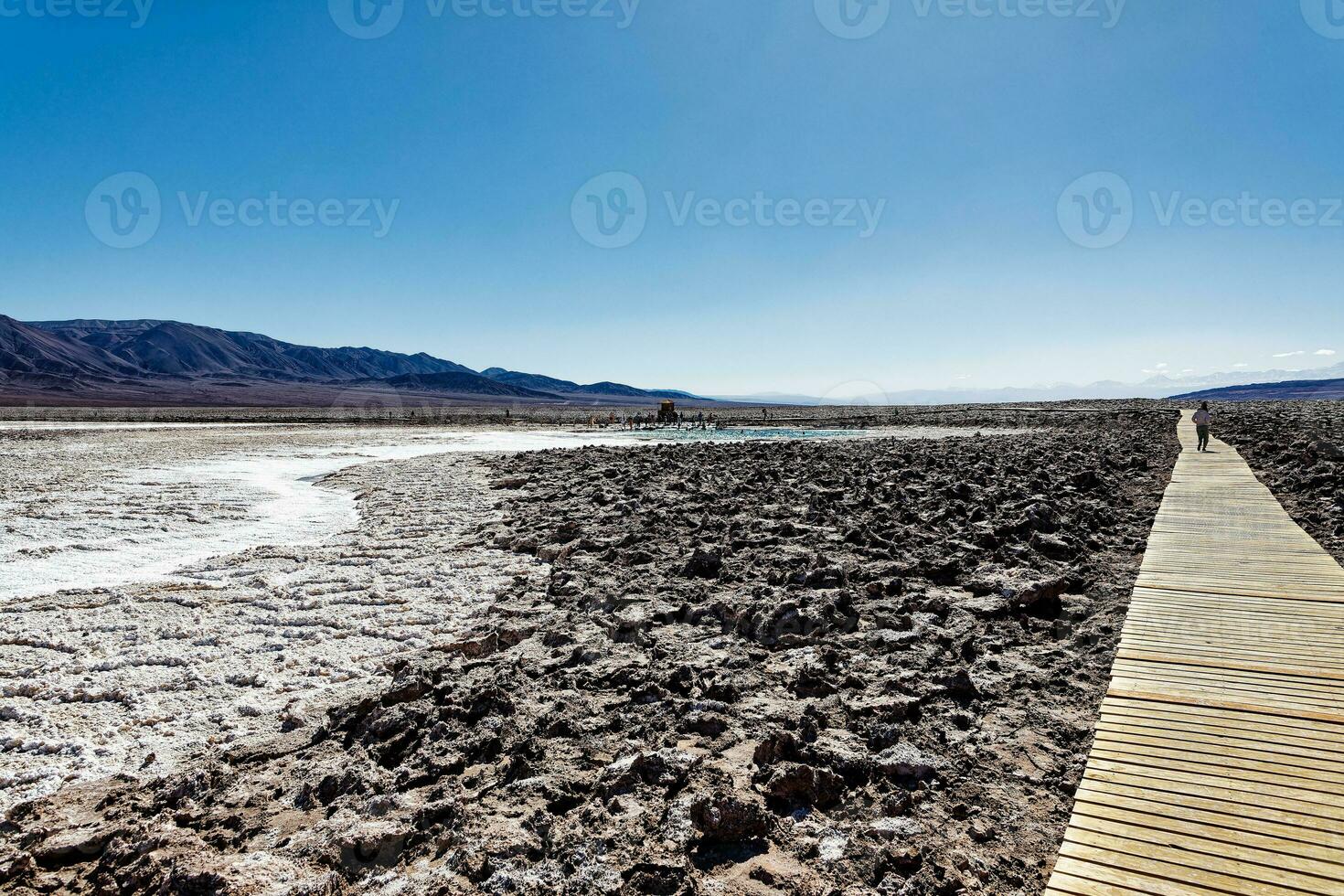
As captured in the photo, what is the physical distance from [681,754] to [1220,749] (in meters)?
2.51

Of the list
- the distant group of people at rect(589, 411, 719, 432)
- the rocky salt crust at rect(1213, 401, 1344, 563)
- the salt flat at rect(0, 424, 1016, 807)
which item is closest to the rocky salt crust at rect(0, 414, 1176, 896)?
the salt flat at rect(0, 424, 1016, 807)

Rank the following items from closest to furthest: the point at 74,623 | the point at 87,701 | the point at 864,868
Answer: the point at 864,868 < the point at 87,701 < the point at 74,623

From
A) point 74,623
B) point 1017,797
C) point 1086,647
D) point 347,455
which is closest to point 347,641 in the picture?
point 74,623

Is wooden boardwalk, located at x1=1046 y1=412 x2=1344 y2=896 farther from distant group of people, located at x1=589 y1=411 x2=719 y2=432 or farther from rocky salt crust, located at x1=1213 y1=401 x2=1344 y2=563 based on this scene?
distant group of people, located at x1=589 y1=411 x2=719 y2=432

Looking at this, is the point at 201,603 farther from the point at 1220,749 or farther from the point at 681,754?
the point at 1220,749

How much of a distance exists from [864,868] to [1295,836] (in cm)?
157

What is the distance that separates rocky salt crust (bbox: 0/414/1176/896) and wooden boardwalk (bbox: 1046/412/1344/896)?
27 centimetres

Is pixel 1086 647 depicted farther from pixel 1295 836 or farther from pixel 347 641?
pixel 347 641

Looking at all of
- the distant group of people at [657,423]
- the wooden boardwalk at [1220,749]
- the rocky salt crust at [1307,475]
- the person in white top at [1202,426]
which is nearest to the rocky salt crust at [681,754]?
the wooden boardwalk at [1220,749]

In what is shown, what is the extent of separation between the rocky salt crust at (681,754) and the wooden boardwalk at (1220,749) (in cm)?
27

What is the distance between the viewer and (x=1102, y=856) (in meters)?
2.49

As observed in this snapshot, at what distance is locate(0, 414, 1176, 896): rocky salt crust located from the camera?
2.75m

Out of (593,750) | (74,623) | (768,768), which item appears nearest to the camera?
(768,768)

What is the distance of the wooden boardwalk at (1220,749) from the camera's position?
240cm
